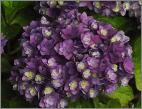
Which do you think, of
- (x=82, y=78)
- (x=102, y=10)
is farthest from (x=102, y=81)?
(x=102, y=10)

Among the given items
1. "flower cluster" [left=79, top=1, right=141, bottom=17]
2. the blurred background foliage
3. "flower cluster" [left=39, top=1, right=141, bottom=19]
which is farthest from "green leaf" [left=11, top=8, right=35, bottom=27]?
"flower cluster" [left=79, top=1, right=141, bottom=17]

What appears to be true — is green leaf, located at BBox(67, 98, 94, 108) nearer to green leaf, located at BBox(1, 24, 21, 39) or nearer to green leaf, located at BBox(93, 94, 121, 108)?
green leaf, located at BBox(93, 94, 121, 108)

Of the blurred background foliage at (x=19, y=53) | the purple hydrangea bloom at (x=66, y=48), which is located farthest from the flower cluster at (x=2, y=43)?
the purple hydrangea bloom at (x=66, y=48)

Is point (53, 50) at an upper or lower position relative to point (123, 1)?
lower

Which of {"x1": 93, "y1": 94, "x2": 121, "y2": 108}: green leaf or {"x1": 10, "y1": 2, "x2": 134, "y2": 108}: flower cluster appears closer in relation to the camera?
{"x1": 10, "y1": 2, "x2": 134, "y2": 108}: flower cluster

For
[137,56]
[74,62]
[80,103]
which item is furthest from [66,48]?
[137,56]

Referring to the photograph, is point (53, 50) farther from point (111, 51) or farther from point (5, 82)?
point (5, 82)

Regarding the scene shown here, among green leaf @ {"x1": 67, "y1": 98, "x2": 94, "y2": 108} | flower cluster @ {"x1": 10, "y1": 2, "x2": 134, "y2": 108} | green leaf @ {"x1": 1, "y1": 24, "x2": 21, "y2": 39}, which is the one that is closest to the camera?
flower cluster @ {"x1": 10, "y1": 2, "x2": 134, "y2": 108}
